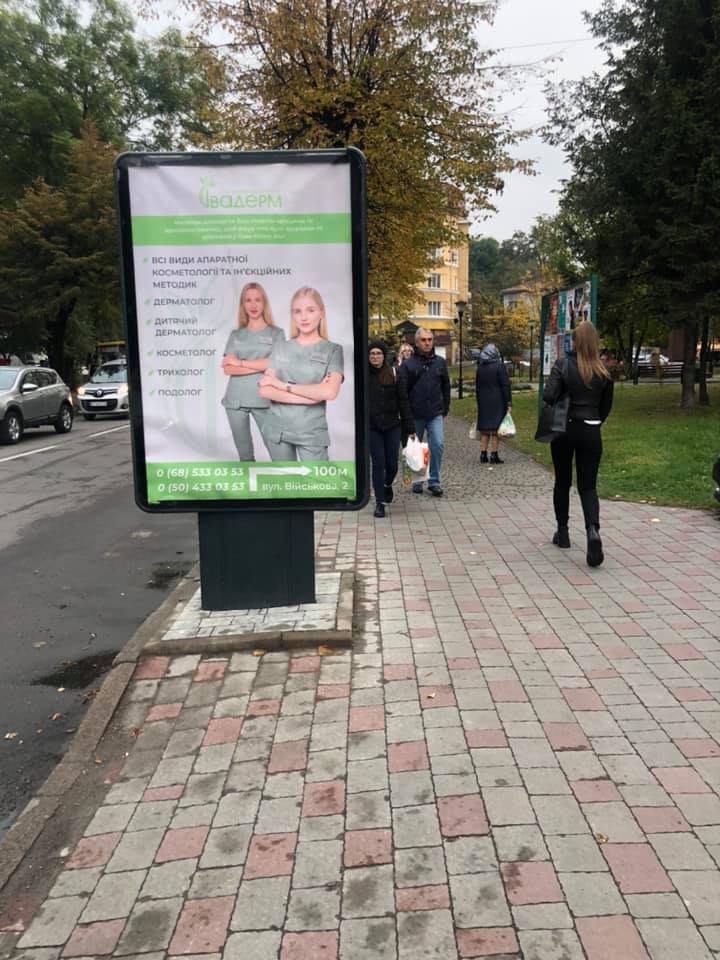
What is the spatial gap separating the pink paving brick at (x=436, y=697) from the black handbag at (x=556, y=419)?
2.85 meters

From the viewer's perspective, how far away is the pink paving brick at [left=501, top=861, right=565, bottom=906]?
8.02 feet

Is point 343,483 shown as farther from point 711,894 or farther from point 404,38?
point 404,38

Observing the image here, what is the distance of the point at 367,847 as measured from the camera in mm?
2742

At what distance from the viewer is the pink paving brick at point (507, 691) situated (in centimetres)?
379

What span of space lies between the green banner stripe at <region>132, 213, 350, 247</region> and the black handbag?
2.41 metres

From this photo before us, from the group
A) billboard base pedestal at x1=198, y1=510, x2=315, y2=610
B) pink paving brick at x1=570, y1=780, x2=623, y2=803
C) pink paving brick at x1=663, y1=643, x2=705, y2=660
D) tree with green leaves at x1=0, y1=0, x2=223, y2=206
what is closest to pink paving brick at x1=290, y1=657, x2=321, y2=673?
billboard base pedestal at x1=198, y1=510, x2=315, y2=610

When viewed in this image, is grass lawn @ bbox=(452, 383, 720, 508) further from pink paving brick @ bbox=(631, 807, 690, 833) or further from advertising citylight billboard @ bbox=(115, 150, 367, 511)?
pink paving brick @ bbox=(631, 807, 690, 833)

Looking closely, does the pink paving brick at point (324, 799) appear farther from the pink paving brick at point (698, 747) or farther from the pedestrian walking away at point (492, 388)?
the pedestrian walking away at point (492, 388)

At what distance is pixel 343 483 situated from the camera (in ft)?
16.1

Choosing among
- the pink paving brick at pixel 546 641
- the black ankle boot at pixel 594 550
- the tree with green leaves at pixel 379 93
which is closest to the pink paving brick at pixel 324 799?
the pink paving brick at pixel 546 641

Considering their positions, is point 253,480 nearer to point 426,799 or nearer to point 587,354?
point 426,799

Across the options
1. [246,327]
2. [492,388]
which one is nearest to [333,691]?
[246,327]

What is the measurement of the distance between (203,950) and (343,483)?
2963 mm

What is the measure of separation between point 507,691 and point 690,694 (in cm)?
90
